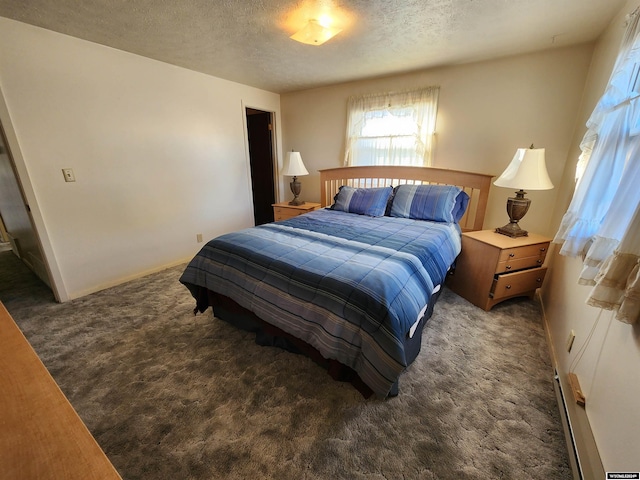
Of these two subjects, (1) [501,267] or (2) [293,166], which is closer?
(1) [501,267]

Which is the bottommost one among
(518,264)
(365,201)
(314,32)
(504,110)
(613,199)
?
(518,264)

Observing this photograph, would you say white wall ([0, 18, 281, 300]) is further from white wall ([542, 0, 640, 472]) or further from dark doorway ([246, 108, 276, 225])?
white wall ([542, 0, 640, 472])

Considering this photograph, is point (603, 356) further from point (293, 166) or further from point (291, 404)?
point (293, 166)

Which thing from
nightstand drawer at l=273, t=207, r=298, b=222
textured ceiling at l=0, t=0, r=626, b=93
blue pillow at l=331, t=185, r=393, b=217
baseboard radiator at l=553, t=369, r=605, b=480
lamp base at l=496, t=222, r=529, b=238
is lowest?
baseboard radiator at l=553, t=369, r=605, b=480

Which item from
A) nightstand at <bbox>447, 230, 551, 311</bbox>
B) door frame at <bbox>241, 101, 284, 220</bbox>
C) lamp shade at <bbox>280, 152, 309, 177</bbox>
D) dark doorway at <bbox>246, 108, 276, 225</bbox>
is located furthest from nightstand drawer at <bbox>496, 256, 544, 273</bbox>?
dark doorway at <bbox>246, 108, 276, 225</bbox>

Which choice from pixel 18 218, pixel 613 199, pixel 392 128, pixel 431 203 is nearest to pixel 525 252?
pixel 431 203

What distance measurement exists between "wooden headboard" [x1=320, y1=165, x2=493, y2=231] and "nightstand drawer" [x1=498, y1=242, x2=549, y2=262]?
2.09 feet

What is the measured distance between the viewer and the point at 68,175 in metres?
2.33

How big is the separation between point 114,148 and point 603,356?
12.7 ft

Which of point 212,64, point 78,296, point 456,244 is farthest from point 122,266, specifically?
point 456,244

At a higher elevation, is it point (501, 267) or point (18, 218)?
point (18, 218)

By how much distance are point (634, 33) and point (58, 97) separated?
155 inches

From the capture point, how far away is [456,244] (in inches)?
93.4

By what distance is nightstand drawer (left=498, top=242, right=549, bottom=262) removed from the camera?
7.04ft
